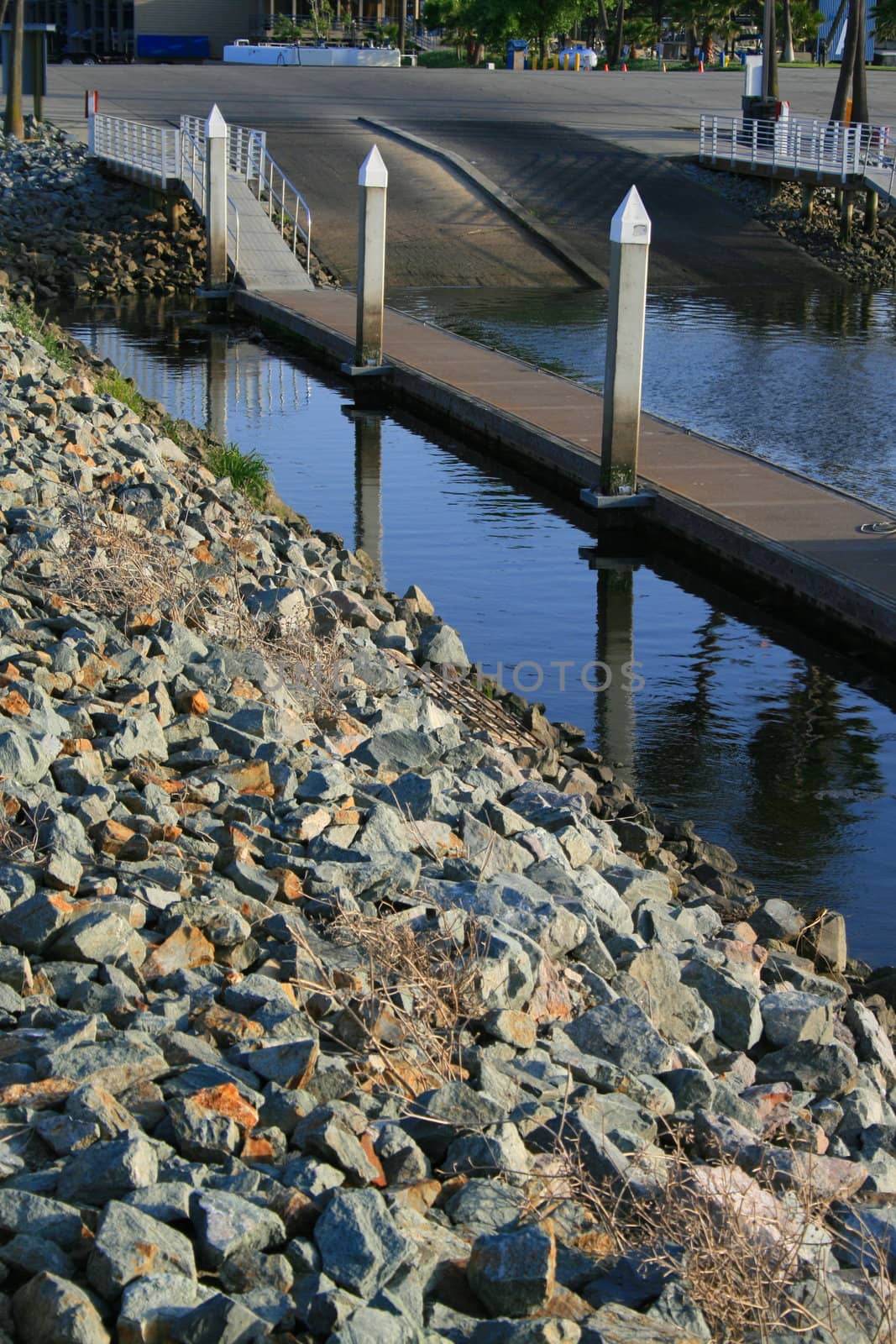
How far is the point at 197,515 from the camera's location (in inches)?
413

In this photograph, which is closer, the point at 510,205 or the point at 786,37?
the point at 510,205

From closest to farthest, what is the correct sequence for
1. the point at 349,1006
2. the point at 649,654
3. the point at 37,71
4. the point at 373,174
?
the point at 349,1006 < the point at 649,654 < the point at 373,174 < the point at 37,71

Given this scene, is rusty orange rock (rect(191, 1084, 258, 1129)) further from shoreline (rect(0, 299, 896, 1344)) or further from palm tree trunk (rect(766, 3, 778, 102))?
palm tree trunk (rect(766, 3, 778, 102))

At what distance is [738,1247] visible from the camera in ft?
11.7

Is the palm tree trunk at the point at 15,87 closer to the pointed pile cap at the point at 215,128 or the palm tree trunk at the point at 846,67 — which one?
the pointed pile cap at the point at 215,128

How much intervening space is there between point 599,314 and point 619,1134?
76.4 ft

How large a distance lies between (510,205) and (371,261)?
49.8ft

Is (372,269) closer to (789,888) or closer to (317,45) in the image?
(789,888)

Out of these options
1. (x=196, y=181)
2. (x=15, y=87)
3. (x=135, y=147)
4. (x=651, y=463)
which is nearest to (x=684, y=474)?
(x=651, y=463)

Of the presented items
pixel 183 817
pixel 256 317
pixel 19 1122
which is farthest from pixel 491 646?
pixel 256 317

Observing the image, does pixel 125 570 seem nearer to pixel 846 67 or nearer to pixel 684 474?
pixel 684 474

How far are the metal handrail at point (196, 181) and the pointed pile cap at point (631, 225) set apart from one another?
1582 centimetres

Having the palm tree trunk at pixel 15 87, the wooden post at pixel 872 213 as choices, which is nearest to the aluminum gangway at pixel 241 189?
the palm tree trunk at pixel 15 87

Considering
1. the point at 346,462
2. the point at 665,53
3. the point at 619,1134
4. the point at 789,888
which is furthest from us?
the point at 665,53
